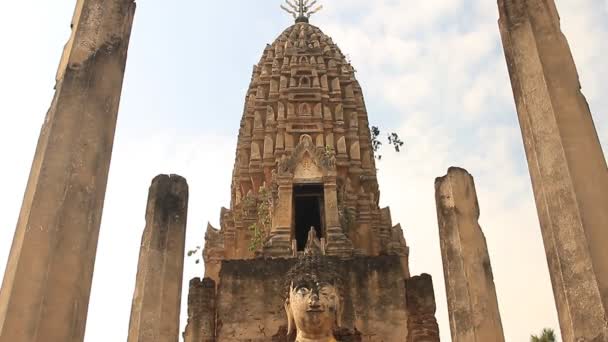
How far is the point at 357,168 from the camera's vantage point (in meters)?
20.1

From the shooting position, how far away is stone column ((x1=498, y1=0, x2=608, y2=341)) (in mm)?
6031

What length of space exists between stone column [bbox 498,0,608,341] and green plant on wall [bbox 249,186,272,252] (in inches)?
423

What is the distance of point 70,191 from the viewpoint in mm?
6207

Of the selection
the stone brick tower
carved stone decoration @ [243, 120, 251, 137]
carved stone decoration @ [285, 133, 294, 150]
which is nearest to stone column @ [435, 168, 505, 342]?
the stone brick tower

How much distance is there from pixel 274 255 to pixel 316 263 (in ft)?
16.3

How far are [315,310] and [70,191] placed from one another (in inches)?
201

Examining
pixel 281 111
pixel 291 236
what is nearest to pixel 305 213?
pixel 281 111

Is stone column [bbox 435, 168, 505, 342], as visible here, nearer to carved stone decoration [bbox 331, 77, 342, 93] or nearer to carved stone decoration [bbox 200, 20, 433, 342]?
carved stone decoration [bbox 200, 20, 433, 342]

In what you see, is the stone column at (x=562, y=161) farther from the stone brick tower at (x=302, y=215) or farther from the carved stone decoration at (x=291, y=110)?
the carved stone decoration at (x=291, y=110)

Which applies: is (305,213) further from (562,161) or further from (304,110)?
(562,161)

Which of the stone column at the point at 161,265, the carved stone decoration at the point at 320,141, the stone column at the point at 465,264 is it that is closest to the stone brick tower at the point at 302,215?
the carved stone decoration at the point at 320,141

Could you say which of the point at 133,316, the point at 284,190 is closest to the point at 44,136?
the point at 133,316

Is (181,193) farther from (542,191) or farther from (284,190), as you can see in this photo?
(284,190)

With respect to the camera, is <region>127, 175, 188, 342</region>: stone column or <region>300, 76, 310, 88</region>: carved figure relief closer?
<region>127, 175, 188, 342</region>: stone column
